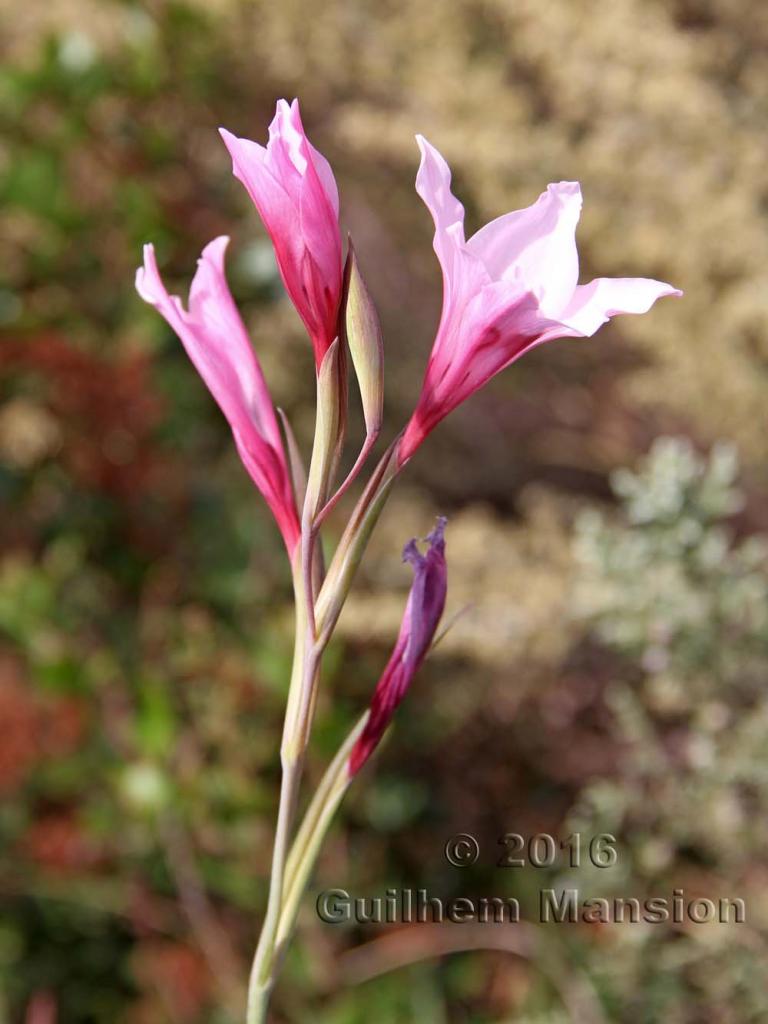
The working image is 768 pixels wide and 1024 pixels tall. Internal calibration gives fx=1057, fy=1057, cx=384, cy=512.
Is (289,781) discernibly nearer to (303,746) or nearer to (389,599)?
(303,746)

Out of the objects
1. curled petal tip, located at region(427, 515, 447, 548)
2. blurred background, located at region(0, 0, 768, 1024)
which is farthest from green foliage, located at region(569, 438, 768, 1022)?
curled petal tip, located at region(427, 515, 447, 548)

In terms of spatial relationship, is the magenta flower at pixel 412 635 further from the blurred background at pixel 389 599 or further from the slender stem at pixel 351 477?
the blurred background at pixel 389 599

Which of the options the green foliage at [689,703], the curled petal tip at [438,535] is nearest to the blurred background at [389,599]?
the green foliage at [689,703]

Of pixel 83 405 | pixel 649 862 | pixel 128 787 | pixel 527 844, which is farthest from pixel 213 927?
pixel 83 405

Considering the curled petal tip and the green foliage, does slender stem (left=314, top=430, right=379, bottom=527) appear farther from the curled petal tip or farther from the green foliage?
the green foliage

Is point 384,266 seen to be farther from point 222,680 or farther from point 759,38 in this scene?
point 222,680

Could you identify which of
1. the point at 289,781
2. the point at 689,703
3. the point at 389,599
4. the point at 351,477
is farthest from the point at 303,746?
the point at 389,599
